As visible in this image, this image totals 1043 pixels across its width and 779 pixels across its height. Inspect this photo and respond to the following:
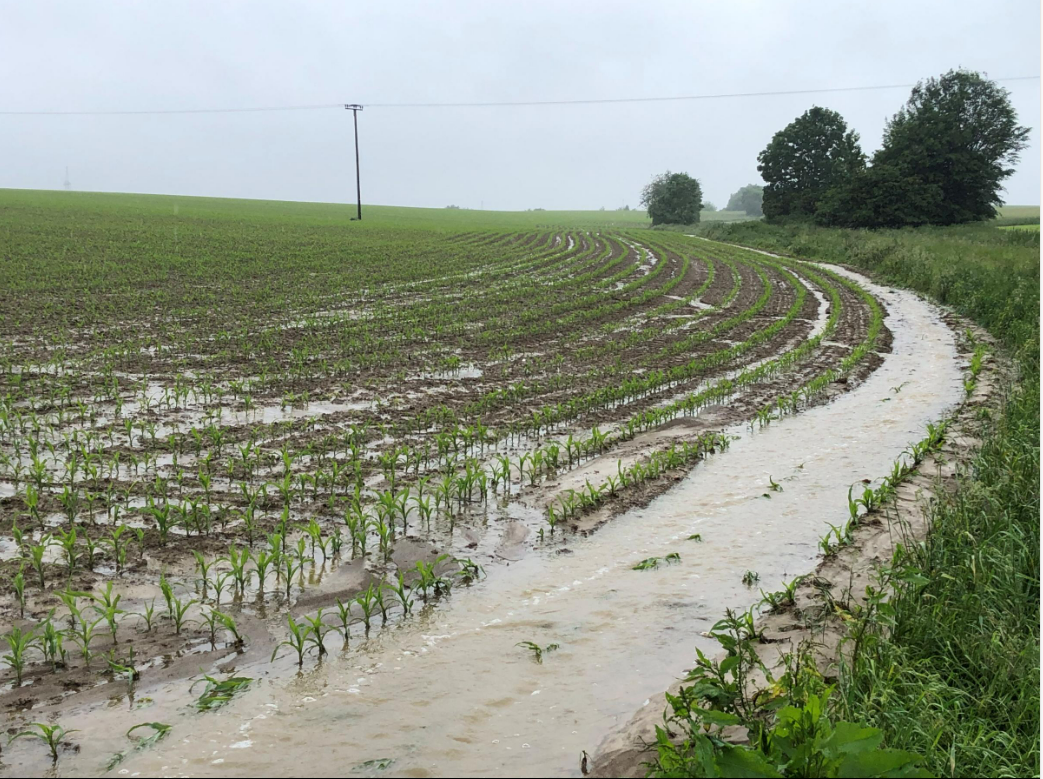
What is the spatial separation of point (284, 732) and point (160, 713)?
0.71m

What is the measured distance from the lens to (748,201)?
171m

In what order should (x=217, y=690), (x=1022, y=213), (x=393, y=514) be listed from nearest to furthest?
(x=217, y=690)
(x=393, y=514)
(x=1022, y=213)

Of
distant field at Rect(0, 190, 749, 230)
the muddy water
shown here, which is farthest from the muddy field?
distant field at Rect(0, 190, 749, 230)

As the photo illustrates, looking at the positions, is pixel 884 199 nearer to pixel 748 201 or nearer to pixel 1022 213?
pixel 1022 213

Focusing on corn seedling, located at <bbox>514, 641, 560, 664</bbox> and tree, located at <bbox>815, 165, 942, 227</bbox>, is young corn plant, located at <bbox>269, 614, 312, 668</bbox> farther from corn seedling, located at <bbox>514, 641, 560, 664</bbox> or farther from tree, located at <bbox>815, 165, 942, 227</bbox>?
tree, located at <bbox>815, 165, 942, 227</bbox>

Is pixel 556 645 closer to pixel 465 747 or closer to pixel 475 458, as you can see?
pixel 465 747

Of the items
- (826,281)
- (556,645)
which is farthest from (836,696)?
(826,281)

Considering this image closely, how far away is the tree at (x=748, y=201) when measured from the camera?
16562cm

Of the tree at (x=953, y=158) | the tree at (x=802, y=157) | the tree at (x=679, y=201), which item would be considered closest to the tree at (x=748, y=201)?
the tree at (x=679, y=201)

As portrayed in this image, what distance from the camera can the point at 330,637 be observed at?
4.82 meters

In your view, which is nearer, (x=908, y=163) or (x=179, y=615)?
(x=179, y=615)

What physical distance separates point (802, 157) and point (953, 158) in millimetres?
14894

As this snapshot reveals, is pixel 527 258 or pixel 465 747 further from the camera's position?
pixel 527 258

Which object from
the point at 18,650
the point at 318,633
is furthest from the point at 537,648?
the point at 18,650
